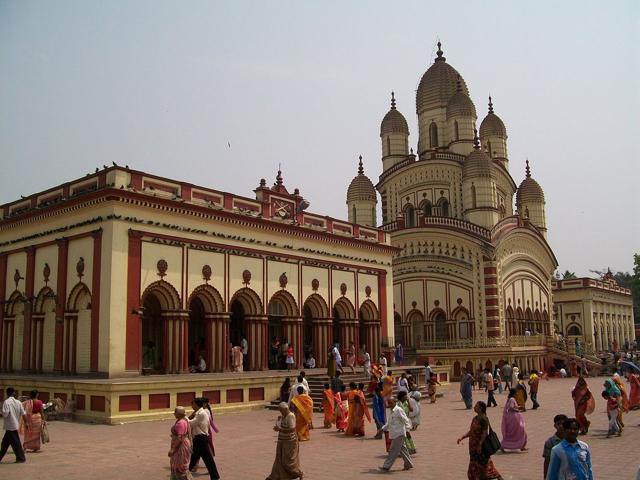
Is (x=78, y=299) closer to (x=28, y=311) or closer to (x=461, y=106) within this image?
(x=28, y=311)

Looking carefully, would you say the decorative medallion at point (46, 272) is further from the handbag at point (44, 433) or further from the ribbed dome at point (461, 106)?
the ribbed dome at point (461, 106)

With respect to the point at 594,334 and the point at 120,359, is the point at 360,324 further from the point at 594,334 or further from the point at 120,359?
the point at 594,334

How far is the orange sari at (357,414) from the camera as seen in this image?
1669 centimetres

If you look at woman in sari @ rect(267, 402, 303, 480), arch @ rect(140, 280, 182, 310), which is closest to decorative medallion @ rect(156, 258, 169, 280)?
arch @ rect(140, 280, 182, 310)

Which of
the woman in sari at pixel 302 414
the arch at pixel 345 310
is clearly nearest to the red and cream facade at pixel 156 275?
the arch at pixel 345 310

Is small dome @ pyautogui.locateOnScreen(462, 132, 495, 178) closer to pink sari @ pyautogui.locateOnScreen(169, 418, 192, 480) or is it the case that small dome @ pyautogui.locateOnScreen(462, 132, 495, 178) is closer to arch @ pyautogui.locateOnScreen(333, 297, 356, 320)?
arch @ pyautogui.locateOnScreen(333, 297, 356, 320)

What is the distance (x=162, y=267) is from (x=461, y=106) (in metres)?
28.4

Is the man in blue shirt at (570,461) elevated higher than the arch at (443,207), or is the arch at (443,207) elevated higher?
the arch at (443,207)

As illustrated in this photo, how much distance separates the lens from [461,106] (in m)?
44.7

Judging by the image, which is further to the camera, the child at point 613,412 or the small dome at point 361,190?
the small dome at point 361,190

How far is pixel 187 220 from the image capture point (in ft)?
77.5

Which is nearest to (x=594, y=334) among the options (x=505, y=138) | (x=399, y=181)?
(x=505, y=138)

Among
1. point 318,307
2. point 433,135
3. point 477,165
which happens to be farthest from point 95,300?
point 433,135

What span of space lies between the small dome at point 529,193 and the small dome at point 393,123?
10853 millimetres
